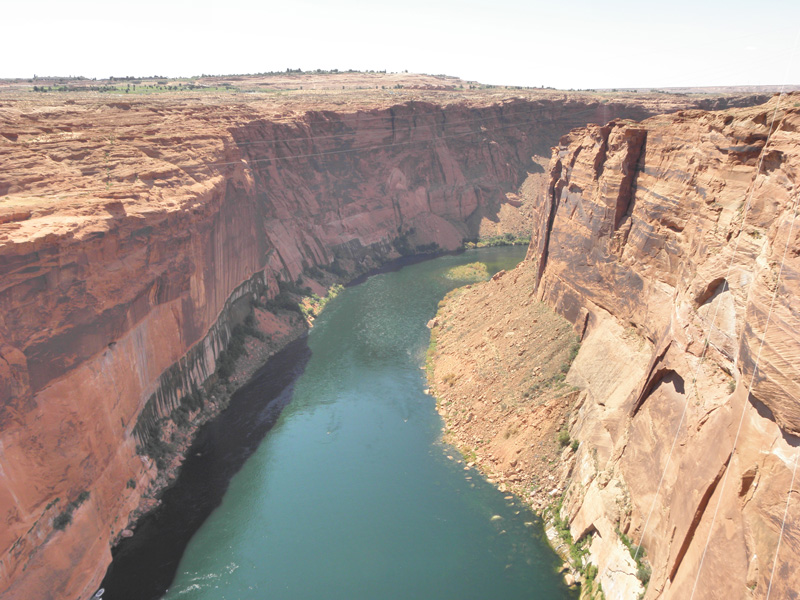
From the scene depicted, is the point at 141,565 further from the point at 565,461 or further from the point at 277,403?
the point at 565,461

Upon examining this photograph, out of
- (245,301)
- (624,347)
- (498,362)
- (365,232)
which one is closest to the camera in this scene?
(624,347)

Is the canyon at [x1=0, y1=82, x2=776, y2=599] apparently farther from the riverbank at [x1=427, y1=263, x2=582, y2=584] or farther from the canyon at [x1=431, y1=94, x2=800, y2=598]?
the riverbank at [x1=427, y1=263, x2=582, y2=584]

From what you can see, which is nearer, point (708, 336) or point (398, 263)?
point (708, 336)

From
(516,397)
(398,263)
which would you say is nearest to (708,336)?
(516,397)

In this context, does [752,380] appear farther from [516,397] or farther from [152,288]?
[152,288]

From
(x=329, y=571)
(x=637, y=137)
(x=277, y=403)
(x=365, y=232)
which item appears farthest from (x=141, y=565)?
(x=365, y=232)
